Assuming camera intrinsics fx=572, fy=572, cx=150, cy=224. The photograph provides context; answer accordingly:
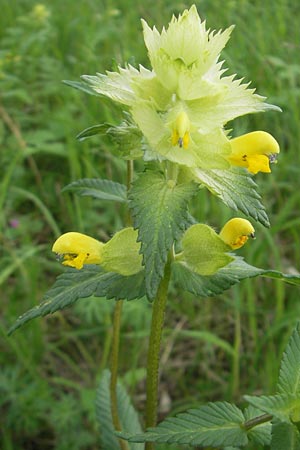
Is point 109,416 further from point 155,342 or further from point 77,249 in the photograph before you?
point 77,249

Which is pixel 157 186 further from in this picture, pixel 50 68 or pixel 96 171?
pixel 50 68

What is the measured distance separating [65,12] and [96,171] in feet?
5.87

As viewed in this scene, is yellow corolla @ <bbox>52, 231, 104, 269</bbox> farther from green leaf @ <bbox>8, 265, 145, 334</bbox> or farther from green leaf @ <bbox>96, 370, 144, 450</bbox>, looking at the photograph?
green leaf @ <bbox>96, 370, 144, 450</bbox>

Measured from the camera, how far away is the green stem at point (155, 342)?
92 cm

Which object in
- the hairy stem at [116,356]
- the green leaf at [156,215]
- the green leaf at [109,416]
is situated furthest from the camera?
the green leaf at [109,416]

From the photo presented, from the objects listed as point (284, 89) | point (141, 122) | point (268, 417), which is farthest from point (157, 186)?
point (284, 89)

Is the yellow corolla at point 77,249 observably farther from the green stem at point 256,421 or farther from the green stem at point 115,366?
the green stem at point 256,421

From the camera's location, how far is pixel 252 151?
0.87 m

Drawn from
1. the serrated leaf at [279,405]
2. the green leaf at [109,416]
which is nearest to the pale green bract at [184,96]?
the serrated leaf at [279,405]

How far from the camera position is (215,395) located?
1.67 meters

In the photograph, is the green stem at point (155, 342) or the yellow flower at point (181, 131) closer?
the yellow flower at point (181, 131)

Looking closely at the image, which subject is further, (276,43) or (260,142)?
(276,43)

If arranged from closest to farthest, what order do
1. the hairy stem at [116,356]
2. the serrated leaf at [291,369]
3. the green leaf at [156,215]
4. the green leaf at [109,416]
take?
the green leaf at [156,215] < the serrated leaf at [291,369] < the hairy stem at [116,356] < the green leaf at [109,416]

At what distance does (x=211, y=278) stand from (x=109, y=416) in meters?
0.52
